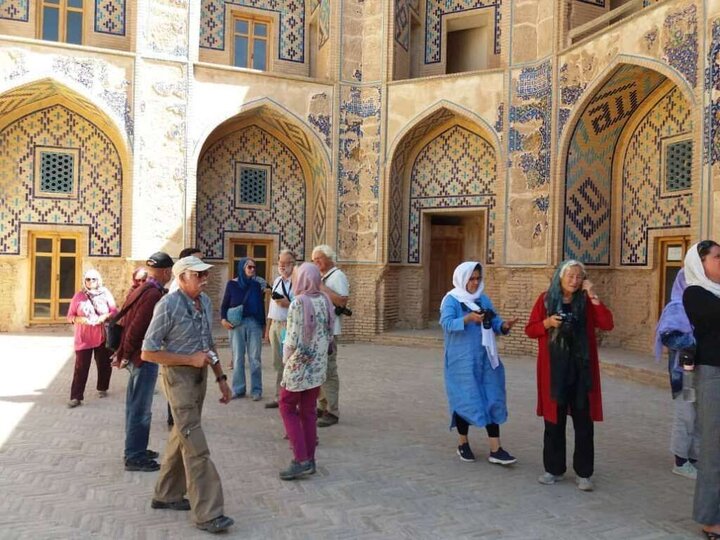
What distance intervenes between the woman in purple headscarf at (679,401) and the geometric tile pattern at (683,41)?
5.33 m

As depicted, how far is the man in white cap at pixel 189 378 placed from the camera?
3504mm

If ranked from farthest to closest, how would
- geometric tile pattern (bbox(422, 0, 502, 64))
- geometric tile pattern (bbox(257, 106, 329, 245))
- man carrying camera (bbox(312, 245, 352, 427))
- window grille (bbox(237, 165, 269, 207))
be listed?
geometric tile pattern (bbox(422, 0, 502, 64)) → window grille (bbox(237, 165, 269, 207)) → geometric tile pattern (bbox(257, 106, 329, 245)) → man carrying camera (bbox(312, 245, 352, 427))

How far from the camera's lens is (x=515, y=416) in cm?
661

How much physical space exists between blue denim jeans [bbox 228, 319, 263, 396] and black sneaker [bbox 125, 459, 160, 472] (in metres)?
2.41

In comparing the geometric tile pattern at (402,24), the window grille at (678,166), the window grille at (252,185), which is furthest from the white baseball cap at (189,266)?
the geometric tile pattern at (402,24)

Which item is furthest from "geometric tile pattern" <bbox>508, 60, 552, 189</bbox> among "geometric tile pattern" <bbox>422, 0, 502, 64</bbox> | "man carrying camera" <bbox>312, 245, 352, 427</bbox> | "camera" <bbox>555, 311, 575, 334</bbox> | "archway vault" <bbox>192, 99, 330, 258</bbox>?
"camera" <bbox>555, 311, 575, 334</bbox>

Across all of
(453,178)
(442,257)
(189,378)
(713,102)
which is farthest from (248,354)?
(442,257)

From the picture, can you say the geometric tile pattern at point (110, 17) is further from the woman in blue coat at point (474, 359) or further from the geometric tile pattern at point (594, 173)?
the woman in blue coat at point (474, 359)

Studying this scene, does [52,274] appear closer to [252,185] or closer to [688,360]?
[252,185]

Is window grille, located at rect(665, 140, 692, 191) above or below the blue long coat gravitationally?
above

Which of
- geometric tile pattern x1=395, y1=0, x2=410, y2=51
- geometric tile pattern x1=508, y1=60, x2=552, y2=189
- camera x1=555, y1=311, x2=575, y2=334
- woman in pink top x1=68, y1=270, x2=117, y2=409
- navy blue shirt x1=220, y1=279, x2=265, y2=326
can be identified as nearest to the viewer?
camera x1=555, y1=311, x2=575, y2=334

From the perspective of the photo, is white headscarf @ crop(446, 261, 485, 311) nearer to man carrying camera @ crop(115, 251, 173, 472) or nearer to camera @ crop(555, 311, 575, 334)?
camera @ crop(555, 311, 575, 334)

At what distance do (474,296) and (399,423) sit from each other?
193 cm

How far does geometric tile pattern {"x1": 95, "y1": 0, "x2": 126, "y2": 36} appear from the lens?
12742mm
